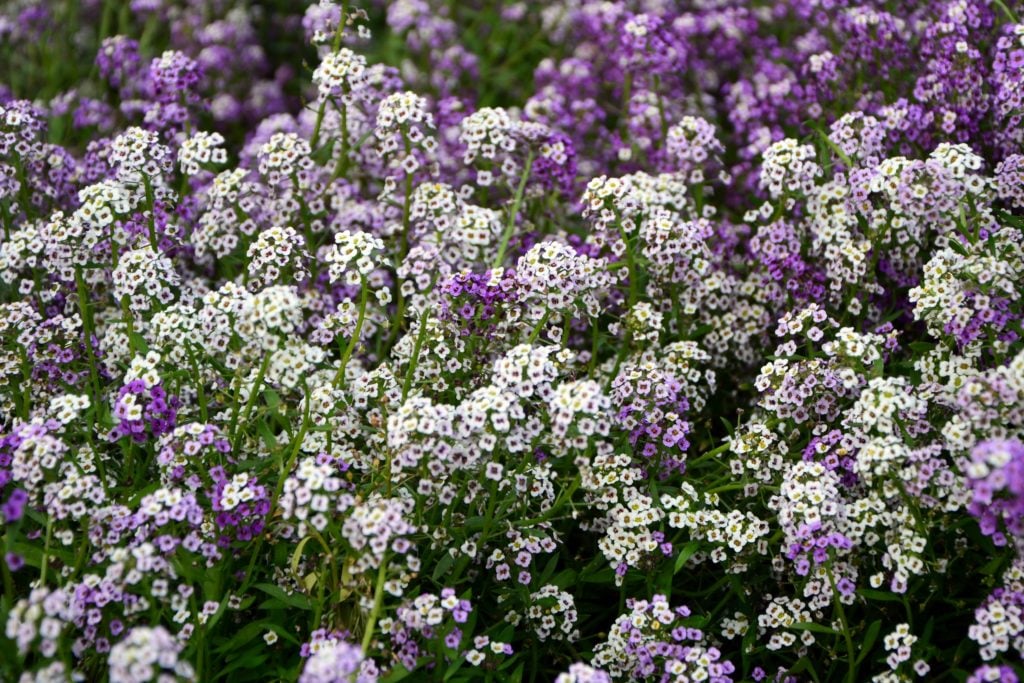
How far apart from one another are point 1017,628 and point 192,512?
114 inches

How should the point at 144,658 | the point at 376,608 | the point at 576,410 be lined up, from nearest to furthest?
the point at 144,658 < the point at 376,608 < the point at 576,410

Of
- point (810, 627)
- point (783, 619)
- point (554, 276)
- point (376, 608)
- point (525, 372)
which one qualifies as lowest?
point (783, 619)

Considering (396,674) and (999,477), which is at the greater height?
(999,477)

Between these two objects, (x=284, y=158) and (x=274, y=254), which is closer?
(x=274, y=254)

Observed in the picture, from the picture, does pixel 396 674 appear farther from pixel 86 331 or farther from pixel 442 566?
pixel 86 331

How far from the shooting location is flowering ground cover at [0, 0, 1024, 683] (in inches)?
145

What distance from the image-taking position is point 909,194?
4531 millimetres

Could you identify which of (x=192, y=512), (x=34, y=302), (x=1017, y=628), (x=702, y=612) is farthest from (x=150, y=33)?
(x=1017, y=628)

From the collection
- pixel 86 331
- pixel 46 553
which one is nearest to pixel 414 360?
pixel 86 331

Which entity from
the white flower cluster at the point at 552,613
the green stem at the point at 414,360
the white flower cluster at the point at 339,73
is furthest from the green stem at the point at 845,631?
the white flower cluster at the point at 339,73

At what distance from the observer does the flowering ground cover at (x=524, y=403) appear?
12.1ft

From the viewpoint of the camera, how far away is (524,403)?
14.3 ft

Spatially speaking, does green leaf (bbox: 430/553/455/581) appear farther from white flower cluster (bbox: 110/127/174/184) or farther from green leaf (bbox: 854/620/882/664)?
white flower cluster (bbox: 110/127/174/184)

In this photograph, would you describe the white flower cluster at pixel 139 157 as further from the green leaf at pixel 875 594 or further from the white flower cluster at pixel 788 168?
the green leaf at pixel 875 594
